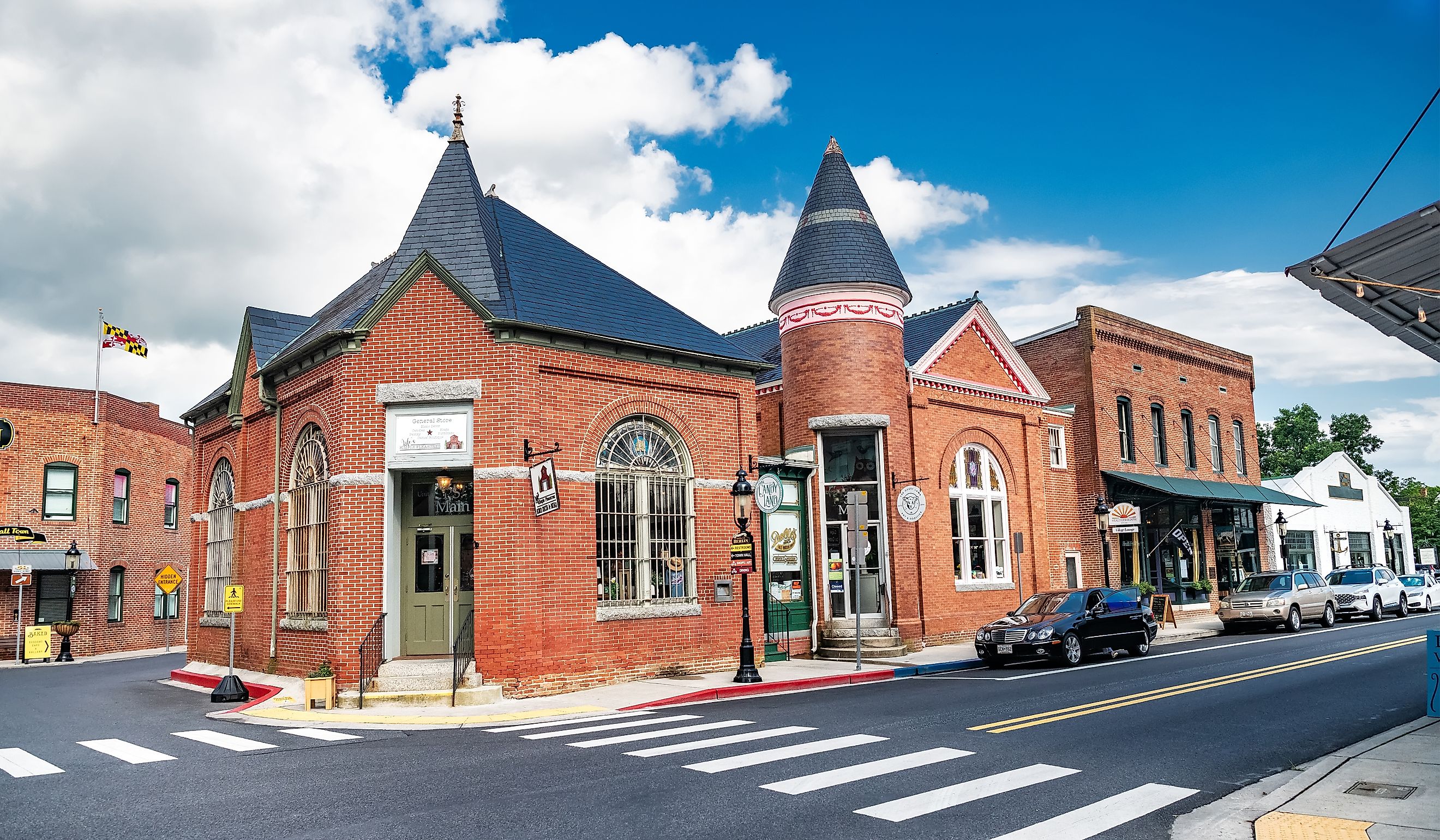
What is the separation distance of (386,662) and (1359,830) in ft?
43.1

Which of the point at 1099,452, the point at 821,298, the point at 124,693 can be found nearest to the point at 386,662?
the point at 124,693

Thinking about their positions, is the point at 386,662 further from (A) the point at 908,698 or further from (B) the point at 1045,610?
(B) the point at 1045,610

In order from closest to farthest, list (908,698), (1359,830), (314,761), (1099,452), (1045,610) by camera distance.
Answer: (1359,830)
(314,761)
(908,698)
(1045,610)
(1099,452)

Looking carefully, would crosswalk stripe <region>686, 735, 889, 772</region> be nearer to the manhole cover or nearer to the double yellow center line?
the double yellow center line

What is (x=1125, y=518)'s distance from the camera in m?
27.8

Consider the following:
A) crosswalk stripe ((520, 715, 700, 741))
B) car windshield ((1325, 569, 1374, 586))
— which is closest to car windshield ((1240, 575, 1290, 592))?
car windshield ((1325, 569, 1374, 586))

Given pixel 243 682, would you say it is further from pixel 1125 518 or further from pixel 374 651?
pixel 1125 518

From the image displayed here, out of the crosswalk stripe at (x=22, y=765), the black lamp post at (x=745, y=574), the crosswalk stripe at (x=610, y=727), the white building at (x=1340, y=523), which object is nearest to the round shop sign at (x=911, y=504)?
the black lamp post at (x=745, y=574)

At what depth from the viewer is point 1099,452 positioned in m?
30.5

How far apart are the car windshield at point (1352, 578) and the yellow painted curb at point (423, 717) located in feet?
85.9

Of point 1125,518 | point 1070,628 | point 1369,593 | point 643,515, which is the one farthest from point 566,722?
point 1369,593

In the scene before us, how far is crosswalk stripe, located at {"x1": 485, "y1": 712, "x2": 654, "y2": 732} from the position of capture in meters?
12.8

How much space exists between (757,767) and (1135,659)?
13.7m

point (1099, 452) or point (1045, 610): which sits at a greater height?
point (1099, 452)
